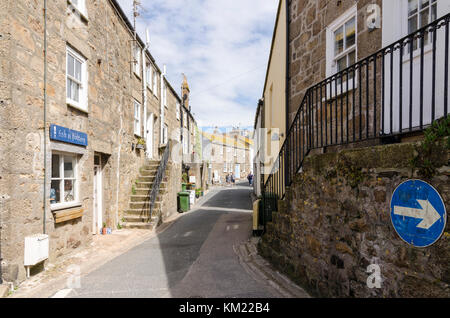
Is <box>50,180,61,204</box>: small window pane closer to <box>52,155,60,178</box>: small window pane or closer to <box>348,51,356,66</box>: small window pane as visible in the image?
<box>52,155,60,178</box>: small window pane

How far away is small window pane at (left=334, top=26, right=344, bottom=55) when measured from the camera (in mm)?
5785

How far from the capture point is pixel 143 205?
1083 cm

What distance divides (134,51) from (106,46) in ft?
10.3

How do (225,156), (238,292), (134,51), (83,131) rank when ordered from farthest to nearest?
(225,156) < (134,51) < (83,131) < (238,292)

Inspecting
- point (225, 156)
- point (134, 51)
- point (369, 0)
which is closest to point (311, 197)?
point (369, 0)

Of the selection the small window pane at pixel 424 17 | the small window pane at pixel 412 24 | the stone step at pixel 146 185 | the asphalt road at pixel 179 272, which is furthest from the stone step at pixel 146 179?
the small window pane at pixel 424 17

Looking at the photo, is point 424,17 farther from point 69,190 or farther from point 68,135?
point 69,190

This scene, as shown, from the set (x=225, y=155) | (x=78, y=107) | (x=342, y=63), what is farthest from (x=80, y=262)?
(x=225, y=155)

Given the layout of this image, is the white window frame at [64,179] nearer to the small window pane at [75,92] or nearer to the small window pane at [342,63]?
the small window pane at [75,92]

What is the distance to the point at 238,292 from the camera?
4418 millimetres

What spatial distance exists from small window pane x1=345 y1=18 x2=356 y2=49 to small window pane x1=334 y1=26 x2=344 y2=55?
14 cm

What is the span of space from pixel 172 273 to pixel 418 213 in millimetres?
4380

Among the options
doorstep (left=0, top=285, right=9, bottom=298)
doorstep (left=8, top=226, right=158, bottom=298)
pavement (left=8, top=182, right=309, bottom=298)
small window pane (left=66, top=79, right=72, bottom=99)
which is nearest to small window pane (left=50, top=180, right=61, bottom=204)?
doorstep (left=8, top=226, right=158, bottom=298)
